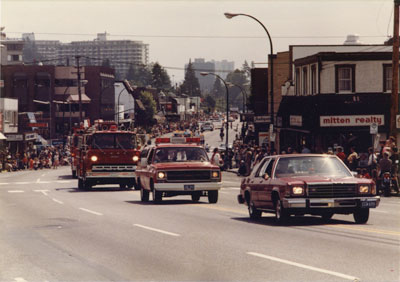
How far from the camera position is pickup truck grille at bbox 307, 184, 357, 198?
17328 millimetres

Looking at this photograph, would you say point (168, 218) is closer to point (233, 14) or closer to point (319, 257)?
point (319, 257)

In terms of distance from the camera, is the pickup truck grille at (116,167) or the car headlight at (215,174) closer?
the car headlight at (215,174)

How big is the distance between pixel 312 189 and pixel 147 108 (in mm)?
166442

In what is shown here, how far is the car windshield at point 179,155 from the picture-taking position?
26.4m

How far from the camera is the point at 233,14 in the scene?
47406 millimetres

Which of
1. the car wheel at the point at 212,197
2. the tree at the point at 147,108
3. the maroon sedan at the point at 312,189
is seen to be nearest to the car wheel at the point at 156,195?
the car wheel at the point at 212,197

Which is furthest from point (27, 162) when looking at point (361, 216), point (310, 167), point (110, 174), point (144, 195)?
point (361, 216)

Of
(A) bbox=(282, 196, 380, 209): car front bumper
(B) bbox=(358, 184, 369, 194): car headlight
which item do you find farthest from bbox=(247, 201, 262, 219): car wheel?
(B) bbox=(358, 184, 369, 194): car headlight

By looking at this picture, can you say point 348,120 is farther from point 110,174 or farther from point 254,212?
point 254,212

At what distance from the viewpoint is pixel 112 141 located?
34.9m

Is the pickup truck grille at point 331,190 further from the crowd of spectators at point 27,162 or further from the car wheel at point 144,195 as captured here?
the crowd of spectators at point 27,162

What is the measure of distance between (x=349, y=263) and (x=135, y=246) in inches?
172

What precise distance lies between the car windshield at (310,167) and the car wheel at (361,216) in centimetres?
84

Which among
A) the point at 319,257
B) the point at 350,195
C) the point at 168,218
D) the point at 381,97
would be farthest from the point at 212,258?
the point at 381,97
